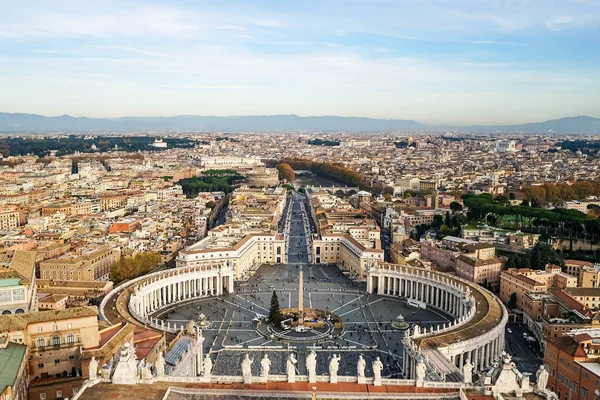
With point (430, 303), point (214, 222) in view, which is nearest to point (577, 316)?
point (430, 303)

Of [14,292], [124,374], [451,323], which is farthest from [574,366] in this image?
[14,292]

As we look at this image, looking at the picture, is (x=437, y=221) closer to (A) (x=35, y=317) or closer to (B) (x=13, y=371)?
(A) (x=35, y=317)

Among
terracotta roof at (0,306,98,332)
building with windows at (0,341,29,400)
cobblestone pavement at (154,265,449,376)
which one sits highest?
terracotta roof at (0,306,98,332)

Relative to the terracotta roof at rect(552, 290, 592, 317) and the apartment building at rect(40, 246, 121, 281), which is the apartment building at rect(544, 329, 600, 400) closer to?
the terracotta roof at rect(552, 290, 592, 317)

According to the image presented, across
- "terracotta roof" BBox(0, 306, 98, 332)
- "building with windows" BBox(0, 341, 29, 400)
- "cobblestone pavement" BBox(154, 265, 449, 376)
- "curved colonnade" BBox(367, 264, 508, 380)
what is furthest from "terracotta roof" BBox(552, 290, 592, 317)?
"building with windows" BBox(0, 341, 29, 400)

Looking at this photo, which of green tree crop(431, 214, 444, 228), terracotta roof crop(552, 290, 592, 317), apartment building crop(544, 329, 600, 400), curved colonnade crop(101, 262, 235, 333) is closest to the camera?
apartment building crop(544, 329, 600, 400)

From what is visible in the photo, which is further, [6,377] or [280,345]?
[280,345]

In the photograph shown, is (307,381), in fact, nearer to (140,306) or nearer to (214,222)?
(140,306)
